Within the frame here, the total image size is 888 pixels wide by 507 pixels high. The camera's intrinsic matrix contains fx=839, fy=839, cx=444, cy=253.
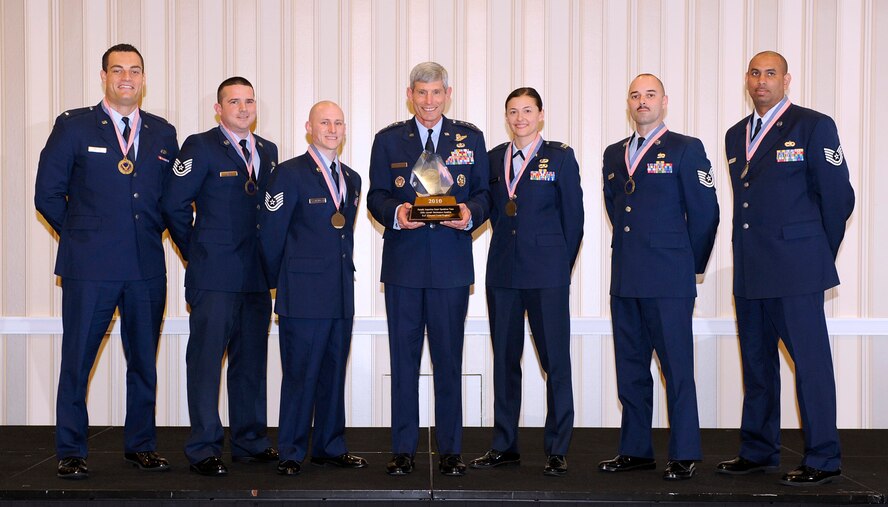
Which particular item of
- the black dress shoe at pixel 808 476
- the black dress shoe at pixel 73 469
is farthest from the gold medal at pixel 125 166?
the black dress shoe at pixel 808 476

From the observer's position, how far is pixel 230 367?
176 inches

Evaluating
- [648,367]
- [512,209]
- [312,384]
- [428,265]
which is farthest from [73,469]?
[648,367]

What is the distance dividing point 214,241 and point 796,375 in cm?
291

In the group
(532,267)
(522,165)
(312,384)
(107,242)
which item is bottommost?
(312,384)

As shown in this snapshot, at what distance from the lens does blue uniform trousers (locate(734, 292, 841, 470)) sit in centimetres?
398

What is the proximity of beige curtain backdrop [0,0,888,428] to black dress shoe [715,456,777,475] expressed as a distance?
1.38 meters

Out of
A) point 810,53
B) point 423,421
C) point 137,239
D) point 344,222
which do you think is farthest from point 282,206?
point 810,53

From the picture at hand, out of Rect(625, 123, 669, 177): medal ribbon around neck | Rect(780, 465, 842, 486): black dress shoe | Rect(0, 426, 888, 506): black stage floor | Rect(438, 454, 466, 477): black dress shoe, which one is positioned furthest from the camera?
Rect(625, 123, 669, 177): medal ribbon around neck

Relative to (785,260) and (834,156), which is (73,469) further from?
(834,156)

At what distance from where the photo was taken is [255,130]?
18.4 ft

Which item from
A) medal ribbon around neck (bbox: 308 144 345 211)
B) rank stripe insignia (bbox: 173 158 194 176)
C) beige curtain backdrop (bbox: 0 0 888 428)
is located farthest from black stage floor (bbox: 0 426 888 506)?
rank stripe insignia (bbox: 173 158 194 176)

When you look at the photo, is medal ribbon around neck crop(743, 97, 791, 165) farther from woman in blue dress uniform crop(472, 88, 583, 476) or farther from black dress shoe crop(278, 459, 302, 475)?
black dress shoe crop(278, 459, 302, 475)

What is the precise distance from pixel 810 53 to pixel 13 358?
5668mm

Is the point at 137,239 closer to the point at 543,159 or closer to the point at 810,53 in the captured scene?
the point at 543,159
